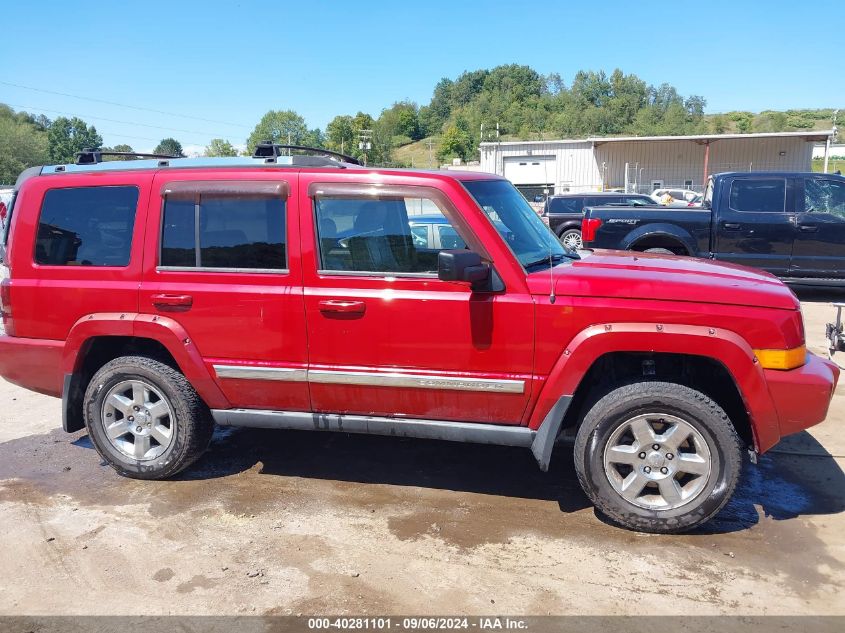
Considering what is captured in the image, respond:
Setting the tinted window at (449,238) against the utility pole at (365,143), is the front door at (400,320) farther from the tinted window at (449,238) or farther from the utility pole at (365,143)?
the utility pole at (365,143)

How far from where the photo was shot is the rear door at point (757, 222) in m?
10.1

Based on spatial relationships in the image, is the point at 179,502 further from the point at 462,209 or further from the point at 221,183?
the point at 462,209

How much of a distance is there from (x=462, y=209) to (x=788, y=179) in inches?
326

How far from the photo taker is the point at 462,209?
3.89m

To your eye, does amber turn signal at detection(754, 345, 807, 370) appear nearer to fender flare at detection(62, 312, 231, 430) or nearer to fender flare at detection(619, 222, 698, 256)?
fender flare at detection(62, 312, 231, 430)

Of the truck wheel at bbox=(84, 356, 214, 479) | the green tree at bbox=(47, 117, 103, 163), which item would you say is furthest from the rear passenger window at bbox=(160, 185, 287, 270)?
the green tree at bbox=(47, 117, 103, 163)

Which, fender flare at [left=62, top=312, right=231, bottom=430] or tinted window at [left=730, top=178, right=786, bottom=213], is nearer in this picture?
fender flare at [left=62, top=312, right=231, bottom=430]

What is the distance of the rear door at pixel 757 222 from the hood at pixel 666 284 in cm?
659

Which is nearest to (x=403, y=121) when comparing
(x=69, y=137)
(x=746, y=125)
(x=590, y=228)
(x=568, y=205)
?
(x=69, y=137)

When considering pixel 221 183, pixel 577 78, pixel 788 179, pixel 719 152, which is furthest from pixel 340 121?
pixel 221 183

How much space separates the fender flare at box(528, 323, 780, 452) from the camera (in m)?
3.54

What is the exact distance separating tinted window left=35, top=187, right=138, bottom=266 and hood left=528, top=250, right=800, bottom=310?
2.62 m

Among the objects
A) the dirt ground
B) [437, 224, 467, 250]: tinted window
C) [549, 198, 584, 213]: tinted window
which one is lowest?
the dirt ground

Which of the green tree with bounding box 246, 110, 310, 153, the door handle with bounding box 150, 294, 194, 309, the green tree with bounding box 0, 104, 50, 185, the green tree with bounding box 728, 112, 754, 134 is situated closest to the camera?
the door handle with bounding box 150, 294, 194, 309
